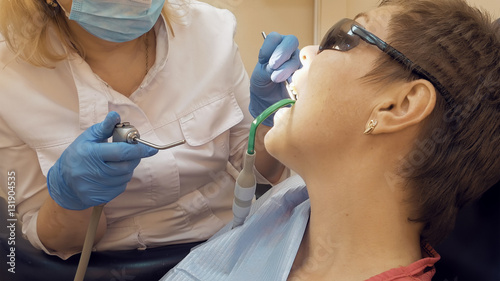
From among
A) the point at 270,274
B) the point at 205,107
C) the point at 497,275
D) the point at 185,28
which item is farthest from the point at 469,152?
the point at 185,28

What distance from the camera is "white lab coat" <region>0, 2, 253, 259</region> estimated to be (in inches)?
53.2

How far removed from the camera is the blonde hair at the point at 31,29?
132cm

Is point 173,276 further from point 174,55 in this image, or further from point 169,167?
point 174,55

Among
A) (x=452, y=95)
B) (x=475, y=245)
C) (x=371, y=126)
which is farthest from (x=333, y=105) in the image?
(x=475, y=245)

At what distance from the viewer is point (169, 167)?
1.42 m

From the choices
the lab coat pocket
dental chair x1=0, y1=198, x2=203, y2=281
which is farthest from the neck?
dental chair x1=0, y1=198, x2=203, y2=281

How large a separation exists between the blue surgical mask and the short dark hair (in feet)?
2.05

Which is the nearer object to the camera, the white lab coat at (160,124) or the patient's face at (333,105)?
the patient's face at (333,105)

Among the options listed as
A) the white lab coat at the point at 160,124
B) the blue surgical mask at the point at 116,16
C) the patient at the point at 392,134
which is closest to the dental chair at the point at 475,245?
the patient at the point at 392,134

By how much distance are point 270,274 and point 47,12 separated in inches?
35.3

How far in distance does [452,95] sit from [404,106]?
10 cm

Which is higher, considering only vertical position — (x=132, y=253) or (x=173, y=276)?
(x=173, y=276)

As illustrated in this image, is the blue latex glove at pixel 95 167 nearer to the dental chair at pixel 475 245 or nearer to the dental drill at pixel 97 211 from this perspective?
the dental drill at pixel 97 211

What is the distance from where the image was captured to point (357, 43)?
3.49 ft
